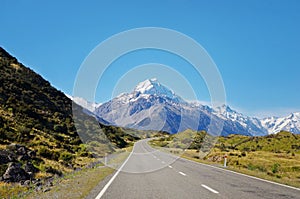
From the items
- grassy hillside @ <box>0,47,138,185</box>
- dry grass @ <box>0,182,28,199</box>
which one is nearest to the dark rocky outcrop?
grassy hillside @ <box>0,47,138,185</box>

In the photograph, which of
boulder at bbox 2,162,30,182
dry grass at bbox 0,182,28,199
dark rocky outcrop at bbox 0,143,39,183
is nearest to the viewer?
dry grass at bbox 0,182,28,199

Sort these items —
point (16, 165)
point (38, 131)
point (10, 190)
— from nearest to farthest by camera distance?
1. point (10, 190)
2. point (16, 165)
3. point (38, 131)

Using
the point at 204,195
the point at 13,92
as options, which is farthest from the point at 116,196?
the point at 13,92

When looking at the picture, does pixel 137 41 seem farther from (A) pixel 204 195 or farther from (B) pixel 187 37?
(A) pixel 204 195

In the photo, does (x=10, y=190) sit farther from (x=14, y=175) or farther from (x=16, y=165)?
(x=16, y=165)

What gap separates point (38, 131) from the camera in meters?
36.0

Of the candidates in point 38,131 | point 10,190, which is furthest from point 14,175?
point 38,131

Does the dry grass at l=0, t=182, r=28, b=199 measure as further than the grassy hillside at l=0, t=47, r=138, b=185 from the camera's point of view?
No

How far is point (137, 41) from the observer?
31516 mm

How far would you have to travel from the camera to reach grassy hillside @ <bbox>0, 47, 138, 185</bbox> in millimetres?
21375

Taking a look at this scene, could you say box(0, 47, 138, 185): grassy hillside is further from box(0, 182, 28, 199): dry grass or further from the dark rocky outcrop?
box(0, 182, 28, 199): dry grass

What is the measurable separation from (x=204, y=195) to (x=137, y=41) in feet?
77.8

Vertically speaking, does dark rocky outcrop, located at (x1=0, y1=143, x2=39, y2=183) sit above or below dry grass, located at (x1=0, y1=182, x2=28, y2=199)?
above

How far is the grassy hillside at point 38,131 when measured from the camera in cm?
2138
